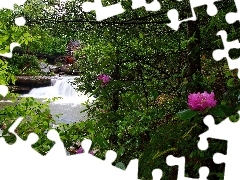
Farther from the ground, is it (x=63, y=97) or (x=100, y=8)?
(x=63, y=97)

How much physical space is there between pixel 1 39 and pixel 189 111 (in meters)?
0.99

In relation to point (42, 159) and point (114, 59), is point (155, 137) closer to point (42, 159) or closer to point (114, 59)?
point (114, 59)

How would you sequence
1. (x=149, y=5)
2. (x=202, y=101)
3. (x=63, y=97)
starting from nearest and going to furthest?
(x=149, y=5) → (x=202, y=101) → (x=63, y=97)

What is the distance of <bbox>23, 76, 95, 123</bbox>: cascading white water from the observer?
10.2 meters

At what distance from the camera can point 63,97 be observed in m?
12.7

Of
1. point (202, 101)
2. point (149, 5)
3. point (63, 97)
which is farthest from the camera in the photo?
point (63, 97)

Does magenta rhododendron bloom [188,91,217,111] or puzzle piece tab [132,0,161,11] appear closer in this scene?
puzzle piece tab [132,0,161,11]

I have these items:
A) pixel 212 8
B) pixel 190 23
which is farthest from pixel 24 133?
pixel 212 8

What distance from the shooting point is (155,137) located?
69.5 inches
